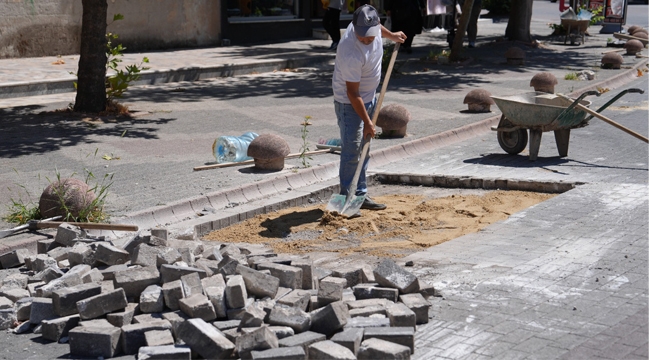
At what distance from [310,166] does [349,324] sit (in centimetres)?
475

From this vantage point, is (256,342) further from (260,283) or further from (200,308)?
(260,283)

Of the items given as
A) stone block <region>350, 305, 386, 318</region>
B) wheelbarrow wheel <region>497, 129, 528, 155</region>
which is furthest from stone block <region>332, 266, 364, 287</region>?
wheelbarrow wheel <region>497, 129, 528, 155</region>

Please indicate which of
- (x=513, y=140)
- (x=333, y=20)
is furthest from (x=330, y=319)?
(x=333, y=20)

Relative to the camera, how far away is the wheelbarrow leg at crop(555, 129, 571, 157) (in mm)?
10055

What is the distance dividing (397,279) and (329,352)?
1.09 m

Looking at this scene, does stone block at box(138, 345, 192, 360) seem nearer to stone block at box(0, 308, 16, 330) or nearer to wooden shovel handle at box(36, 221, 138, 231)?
stone block at box(0, 308, 16, 330)

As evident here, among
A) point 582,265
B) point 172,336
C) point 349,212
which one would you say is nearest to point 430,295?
point 582,265

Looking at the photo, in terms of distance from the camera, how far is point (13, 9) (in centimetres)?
1833

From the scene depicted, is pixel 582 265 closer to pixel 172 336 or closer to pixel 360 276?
pixel 360 276

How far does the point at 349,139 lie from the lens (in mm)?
7895

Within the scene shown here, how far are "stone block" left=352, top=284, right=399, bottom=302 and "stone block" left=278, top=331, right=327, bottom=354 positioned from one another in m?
0.70

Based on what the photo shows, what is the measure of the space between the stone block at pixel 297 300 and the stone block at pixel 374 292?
0.34 m

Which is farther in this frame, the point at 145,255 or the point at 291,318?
the point at 145,255

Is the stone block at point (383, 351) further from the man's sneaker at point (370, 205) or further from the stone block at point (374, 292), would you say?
the man's sneaker at point (370, 205)
